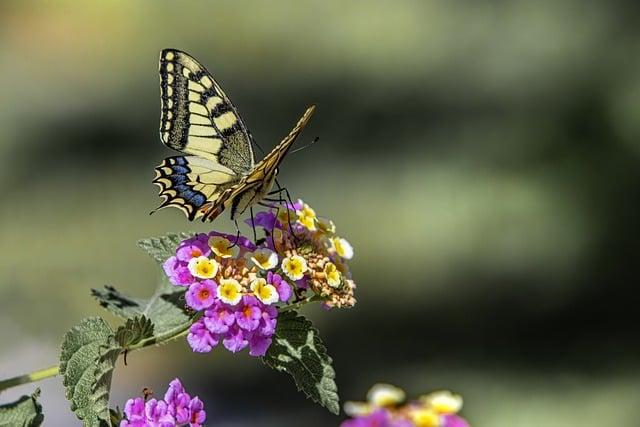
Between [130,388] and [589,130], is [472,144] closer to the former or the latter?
[589,130]

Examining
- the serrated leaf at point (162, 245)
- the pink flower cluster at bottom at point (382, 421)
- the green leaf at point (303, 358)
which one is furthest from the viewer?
the serrated leaf at point (162, 245)

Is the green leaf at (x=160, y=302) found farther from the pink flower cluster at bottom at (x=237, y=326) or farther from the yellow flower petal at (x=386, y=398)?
the yellow flower petal at (x=386, y=398)

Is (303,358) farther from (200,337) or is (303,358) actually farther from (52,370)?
(52,370)

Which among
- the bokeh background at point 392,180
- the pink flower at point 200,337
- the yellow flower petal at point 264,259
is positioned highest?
the bokeh background at point 392,180

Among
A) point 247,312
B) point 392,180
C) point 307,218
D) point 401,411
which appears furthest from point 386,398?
point 392,180

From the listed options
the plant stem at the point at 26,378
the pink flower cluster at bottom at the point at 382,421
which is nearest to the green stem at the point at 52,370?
the plant stem at the point at 26,378

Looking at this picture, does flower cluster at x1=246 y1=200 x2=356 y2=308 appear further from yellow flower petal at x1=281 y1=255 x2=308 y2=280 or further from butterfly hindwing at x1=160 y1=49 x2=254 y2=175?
butterfly hindwing at x1=160 y1=49 x2=254 y2=175

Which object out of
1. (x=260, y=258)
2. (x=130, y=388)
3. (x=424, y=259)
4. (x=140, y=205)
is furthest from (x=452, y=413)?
(x=140, y=205)
